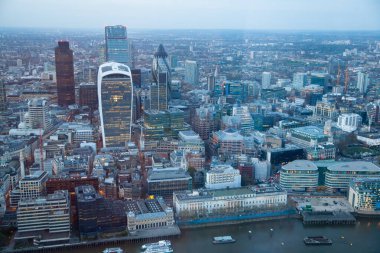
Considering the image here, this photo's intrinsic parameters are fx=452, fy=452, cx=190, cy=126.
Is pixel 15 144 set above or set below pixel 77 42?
below

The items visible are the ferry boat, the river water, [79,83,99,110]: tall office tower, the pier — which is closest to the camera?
the ferry boat

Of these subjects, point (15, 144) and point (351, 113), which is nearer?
point (15, 144)

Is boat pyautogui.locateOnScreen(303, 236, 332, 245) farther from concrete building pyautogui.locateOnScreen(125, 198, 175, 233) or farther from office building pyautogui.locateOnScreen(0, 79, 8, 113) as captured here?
office building pyautogui.locateOnScreen(0, 79, 8, 113)

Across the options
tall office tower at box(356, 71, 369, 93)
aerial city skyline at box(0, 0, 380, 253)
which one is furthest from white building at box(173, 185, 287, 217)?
tall office tower at box(356, 71, 369, 93)

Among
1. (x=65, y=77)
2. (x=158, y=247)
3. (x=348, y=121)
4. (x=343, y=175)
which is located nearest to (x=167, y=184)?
(x=158, y=247)

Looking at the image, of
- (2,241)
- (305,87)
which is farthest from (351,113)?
(2,241)

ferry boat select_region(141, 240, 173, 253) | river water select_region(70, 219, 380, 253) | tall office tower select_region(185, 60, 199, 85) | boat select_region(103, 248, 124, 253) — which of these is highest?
tall office tower select_region(185, 60, 199, 85)

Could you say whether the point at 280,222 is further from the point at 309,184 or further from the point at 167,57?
the point at 167,57

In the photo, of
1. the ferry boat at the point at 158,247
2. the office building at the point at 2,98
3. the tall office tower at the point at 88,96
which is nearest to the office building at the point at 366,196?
the ferry boat at the point at 158,247
